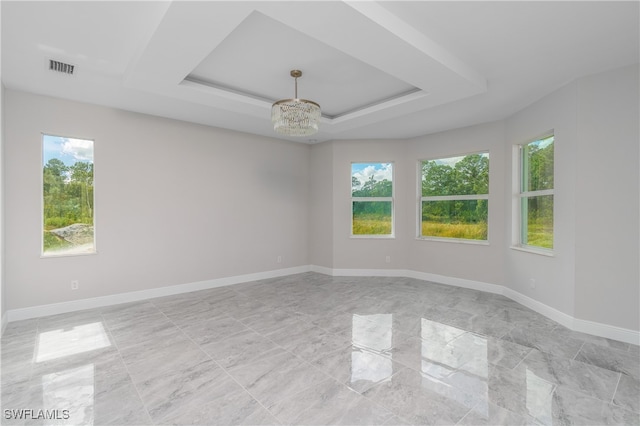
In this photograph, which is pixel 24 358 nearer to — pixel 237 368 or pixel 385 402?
pixel 237 368

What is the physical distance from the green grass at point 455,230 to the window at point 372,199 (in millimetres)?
703

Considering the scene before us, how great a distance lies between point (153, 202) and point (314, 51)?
125 inches

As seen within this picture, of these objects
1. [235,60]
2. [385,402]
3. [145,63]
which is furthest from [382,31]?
[385,402]

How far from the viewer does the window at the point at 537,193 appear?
12.4 feet

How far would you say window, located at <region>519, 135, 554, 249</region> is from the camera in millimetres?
3791

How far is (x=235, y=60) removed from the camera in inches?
118

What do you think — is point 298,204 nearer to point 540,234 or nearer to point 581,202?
point 540,234

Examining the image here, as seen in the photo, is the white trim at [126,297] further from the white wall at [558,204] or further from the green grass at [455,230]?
the white wall at [558,204]

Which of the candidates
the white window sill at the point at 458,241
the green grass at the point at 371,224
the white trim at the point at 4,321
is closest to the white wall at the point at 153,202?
the white trim at the point at 4,321

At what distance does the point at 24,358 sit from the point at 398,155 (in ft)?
18.7

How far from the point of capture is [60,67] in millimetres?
2955

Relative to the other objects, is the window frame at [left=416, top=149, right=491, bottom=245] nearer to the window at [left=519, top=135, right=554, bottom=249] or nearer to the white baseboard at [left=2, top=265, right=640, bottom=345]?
the window at [left=519, top=135, right=554, bottom=249]

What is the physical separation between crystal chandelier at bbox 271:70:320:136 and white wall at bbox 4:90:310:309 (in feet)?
7.33

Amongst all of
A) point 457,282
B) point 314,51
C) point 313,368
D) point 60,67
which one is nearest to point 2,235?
point 60,67
